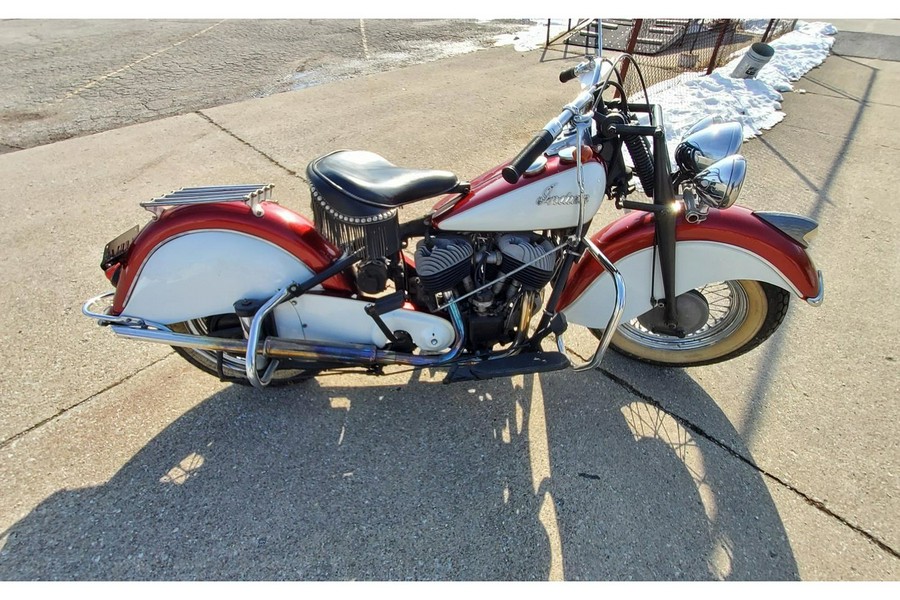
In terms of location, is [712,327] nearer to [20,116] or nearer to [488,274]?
[488,274]

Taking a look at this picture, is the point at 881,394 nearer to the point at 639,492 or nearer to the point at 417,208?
the point at 639,492

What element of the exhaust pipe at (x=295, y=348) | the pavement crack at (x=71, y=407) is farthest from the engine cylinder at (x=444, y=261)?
the pavement crack at (x=71, y=407)

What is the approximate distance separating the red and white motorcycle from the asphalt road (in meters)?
4.20

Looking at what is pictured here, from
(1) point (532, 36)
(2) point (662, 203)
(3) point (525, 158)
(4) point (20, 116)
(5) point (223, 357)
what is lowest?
(5) point (223, 357)

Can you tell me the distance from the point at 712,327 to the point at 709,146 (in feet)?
3.27

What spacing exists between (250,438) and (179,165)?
310cm

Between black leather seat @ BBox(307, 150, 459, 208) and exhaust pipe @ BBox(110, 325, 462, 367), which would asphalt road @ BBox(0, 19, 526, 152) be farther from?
black leather seat @ BBox(307, 150, 459, 208)

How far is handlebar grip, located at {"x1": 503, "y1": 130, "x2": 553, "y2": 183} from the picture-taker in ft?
4.86

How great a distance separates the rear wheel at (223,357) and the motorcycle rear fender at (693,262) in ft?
4.31

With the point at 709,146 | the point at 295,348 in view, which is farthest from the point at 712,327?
the point at 295,348

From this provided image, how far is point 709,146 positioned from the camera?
1.89m

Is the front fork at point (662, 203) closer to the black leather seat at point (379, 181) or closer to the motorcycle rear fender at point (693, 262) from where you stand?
the motorcycle rear fender at point (693, 262)

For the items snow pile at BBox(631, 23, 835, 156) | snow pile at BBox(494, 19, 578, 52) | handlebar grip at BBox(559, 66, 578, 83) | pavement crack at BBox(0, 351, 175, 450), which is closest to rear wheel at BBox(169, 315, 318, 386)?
pavement crack at BBox(0, 351, 175, 450)

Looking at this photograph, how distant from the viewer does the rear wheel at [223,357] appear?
2.26m
